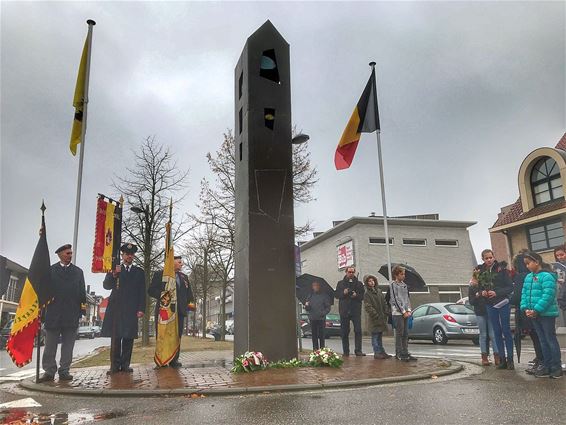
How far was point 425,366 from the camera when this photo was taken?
806 centimetres

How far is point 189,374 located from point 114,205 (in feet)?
11.3

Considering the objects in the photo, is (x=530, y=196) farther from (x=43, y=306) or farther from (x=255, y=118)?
(x=43, y=306)

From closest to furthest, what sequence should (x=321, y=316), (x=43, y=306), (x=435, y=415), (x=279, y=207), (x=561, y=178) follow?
(x=435, y=415) → (x=43, y=306) → (x=279, y=207) → (x=321, y=316) → (x=561, y=178)

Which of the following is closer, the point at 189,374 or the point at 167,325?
the point at 189,374

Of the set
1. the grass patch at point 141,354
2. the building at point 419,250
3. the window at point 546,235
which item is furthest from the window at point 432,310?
the building at point 419,250

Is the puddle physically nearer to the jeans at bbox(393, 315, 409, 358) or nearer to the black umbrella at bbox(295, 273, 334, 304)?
the jeans at bbox(393, 315, 409, 358)

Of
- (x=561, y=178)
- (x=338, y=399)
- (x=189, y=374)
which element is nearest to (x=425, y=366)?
(x=338, y=399)

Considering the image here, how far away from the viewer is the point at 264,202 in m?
8.83

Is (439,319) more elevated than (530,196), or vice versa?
(530,196)

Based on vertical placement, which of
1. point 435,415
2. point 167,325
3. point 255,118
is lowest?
point 435,415

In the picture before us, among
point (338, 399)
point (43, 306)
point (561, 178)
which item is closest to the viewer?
point (338, 399)

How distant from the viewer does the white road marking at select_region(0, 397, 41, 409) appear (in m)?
5.64

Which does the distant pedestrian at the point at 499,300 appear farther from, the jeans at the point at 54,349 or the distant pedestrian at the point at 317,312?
the jeans at the point at 54,349

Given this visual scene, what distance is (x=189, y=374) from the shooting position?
309 inches
